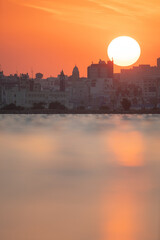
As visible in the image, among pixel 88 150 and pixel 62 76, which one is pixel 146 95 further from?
pixel 88 150

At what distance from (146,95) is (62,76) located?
3214 cm

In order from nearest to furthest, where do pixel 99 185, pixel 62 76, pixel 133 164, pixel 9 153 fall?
pixel 99 185 < pixel 133 164 < pixel 9 153 < pixel 62 76

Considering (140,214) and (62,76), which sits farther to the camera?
(62,76)

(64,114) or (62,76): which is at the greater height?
(62,76)

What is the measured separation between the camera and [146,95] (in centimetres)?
18375

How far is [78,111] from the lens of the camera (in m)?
154

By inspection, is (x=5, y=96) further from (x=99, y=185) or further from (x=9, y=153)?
(x=99, y=185)

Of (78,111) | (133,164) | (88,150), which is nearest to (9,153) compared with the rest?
(88,150)

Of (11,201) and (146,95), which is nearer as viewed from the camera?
(11,201)

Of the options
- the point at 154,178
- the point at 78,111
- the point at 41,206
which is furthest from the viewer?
the point at 78,111

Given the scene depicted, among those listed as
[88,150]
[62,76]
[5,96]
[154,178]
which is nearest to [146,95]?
[62,76]

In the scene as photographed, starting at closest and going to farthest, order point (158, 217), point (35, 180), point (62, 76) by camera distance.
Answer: point (158, 217) < point (35, 180) < point (62, 76)

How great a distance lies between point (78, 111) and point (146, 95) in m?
39.3

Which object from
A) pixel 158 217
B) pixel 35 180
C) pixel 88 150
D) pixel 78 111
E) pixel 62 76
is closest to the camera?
pixel 158 217
